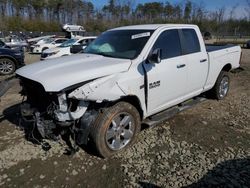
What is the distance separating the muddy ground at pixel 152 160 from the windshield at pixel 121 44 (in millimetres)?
1479

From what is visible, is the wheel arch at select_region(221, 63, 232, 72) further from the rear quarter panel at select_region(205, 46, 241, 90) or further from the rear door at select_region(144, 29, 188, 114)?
the rear door at select_region(144, 29, 188, 114)

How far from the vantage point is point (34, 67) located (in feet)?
13.5

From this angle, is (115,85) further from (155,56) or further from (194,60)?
(194,60)

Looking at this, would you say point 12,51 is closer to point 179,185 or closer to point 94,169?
point 94,169

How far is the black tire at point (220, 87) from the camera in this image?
21.4ft

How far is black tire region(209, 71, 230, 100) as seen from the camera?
6.54 meters

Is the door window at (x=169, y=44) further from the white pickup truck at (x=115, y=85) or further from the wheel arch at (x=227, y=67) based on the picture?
the wheel arch at (x=227, y=67)

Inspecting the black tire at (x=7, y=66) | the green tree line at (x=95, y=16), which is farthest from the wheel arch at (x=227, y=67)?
the green tree line at (x=95, y=16)

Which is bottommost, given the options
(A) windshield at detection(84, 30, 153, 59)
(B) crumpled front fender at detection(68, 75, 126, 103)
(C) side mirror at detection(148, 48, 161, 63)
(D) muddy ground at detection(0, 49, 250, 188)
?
(D) muddy ground at detection(0, 49, 250, 188)

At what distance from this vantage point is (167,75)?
4535 mm

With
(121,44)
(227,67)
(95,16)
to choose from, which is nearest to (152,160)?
(121,44)

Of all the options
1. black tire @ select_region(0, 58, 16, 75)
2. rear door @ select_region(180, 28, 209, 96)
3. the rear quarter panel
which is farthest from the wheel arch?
black tire @ select_region(0, 58, 16, 75)

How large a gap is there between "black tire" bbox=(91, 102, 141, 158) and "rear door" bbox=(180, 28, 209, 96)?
1646 mm

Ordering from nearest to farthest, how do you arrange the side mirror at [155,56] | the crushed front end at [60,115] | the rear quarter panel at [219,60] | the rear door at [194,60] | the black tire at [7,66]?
the crushed front end at [60,115] < the side mirror at [155,56] < the rear door at [194,60] < the rear quarter panel at [219,60] < the black tire at [7,66]
